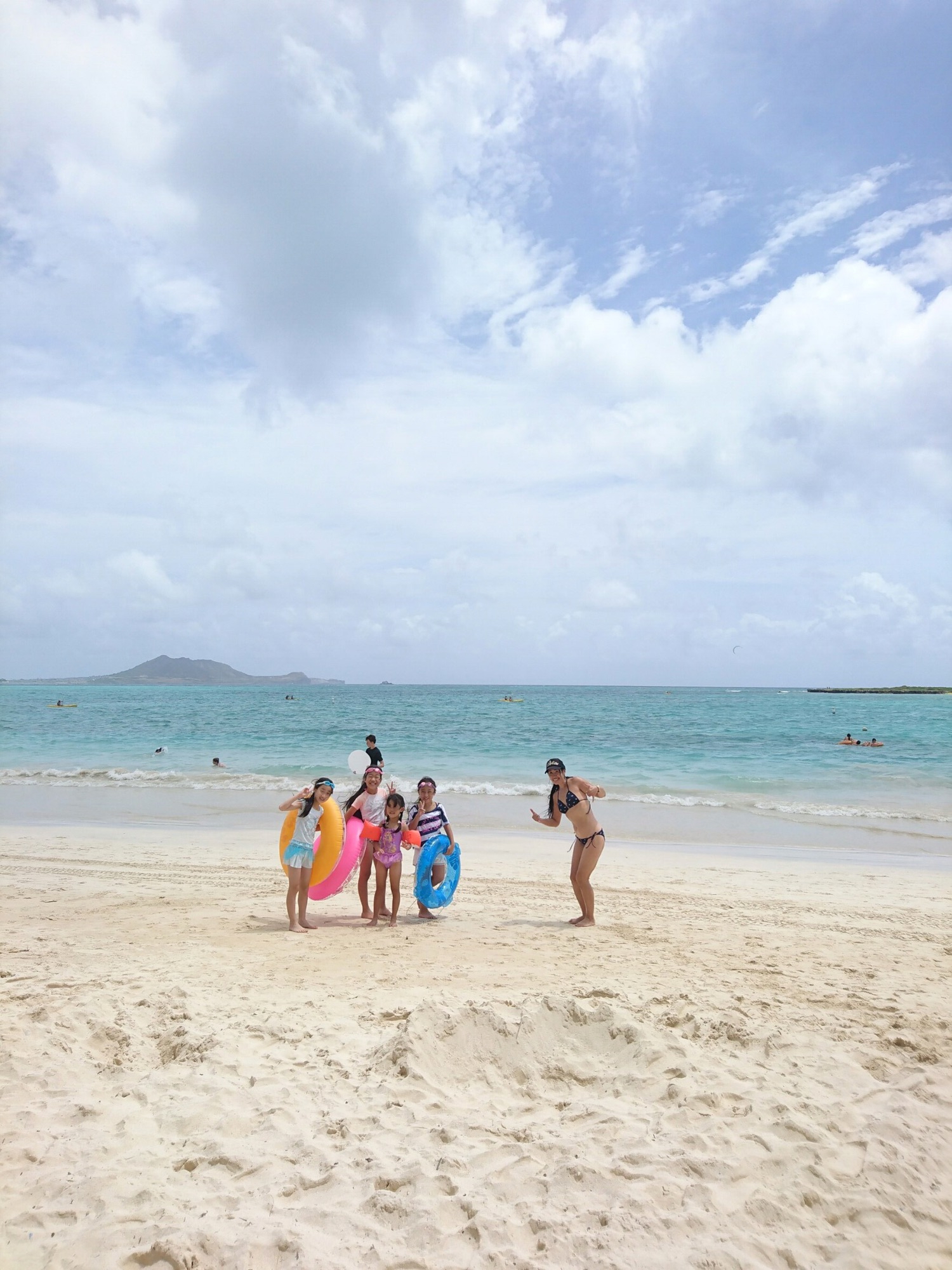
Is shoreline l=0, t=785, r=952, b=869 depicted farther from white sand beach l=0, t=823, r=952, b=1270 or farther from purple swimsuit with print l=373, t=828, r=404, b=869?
white sand beach l=0, t=823, r=952, b=1270

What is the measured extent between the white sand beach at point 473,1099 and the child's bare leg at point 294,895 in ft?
Result: 0.65

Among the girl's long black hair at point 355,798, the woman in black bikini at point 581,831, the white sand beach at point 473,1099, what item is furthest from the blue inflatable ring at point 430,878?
the woman in black bikini at point 581,831

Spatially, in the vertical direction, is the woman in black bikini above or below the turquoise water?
above

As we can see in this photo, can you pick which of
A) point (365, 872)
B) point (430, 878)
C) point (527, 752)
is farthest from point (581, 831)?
point (527, 752)

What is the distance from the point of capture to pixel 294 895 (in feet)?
22.1

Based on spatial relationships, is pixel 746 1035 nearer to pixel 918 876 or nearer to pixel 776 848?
pixel 918 876

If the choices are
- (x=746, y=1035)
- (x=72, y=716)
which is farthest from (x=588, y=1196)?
(x=72, y=716)

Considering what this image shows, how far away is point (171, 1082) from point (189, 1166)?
26.5 inches

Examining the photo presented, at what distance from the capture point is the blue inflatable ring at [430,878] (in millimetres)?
7203

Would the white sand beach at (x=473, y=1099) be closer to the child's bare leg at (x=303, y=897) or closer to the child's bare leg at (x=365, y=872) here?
the child's bare leg at (x=303, y=897)

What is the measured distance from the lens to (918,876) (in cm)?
946

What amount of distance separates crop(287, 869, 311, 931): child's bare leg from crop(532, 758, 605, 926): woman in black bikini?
218cm

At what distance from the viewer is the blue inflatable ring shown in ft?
23.6

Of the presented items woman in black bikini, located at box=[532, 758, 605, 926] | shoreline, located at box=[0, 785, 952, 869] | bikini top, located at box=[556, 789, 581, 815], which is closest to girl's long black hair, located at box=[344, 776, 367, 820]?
woman in black bikini, located at box=[532, 758, 605, 926]
